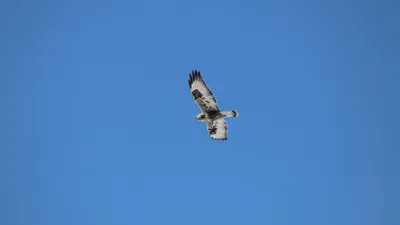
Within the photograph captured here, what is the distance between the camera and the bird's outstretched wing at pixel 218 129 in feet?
128


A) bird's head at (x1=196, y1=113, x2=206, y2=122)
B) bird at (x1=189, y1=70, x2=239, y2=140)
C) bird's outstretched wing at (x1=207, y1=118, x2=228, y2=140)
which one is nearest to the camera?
bird at (x1=189, y1=70, x2=239, y2=140)

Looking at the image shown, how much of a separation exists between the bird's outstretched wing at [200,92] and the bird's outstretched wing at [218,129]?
168cm

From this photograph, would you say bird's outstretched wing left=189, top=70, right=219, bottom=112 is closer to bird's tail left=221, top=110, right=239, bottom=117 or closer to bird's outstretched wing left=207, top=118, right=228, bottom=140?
bird's tail left=221, top=110, right=239, bottom=117

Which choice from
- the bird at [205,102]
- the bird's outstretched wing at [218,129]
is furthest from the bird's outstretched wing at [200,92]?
the bird's outstretched wing at [218,129]

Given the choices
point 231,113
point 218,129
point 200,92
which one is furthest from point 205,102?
point 218,129

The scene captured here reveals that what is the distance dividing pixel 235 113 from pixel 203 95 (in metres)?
2.17

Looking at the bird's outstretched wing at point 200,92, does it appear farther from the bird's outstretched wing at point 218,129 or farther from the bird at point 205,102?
the bird's outstretched wing at point 218,129

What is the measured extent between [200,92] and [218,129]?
3410 millimetres

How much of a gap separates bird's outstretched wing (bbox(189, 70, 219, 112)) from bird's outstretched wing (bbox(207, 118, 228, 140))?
5.52 feet

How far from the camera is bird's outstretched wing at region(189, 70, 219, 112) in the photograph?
36.9 meters

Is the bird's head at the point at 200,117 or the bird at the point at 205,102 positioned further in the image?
the bird's head at the point at 200,117

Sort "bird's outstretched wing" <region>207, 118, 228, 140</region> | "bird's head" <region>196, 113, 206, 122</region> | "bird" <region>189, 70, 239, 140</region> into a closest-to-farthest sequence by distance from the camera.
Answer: "bird" <region>189, 70, 239, 140</region> → "bird's head" <region>196, 113, 206, 122</region> → "bird's outstretched wing" <region>207, 118, 228, 140</region>

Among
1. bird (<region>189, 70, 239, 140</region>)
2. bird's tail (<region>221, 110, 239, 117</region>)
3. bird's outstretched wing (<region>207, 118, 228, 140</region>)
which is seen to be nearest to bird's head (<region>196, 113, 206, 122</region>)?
bird (<region>189, 70, 239, 140</region>)

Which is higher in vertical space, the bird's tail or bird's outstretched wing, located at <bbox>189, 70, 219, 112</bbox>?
bird's outstretched wing, located at <bbox>189, 70, 219, 112</bbox>
